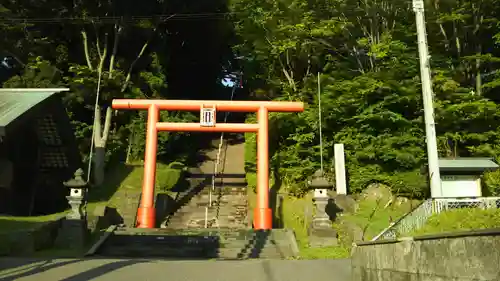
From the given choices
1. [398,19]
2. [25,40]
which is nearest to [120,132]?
[25,40]

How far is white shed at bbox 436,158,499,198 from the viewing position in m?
16.1

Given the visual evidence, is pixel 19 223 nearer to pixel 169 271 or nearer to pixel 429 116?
pixel 169 271

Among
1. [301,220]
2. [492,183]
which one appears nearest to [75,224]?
[301,220]

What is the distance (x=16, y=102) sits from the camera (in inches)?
575

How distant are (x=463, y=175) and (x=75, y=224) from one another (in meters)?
13.4

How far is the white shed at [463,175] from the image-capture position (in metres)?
16.1

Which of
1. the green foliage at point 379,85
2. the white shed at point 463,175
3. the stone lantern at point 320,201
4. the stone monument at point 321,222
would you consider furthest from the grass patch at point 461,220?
the green foliage at point 379,85

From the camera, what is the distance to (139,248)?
13664mm

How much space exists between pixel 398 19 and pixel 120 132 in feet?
48.9

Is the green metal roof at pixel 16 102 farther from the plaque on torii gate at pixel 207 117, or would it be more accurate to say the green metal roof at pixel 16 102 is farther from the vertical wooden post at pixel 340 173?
the vertical wooden post at pixel 340 173

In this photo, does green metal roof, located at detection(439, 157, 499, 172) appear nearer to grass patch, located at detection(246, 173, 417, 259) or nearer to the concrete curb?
grass patch, located at detection(246, 173, 417, 259)

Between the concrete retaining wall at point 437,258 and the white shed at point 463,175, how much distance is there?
1090 centimetres

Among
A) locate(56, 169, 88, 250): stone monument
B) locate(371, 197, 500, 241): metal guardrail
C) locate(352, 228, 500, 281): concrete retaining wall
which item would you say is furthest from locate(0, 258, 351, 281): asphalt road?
locate(371, 197, 500, 241): metal guardrail

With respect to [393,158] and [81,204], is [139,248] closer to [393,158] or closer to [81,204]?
[81,204]
